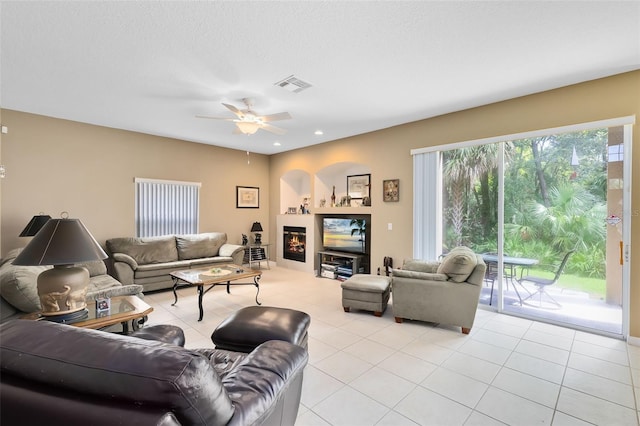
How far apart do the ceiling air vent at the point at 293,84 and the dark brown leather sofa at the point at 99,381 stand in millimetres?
2901

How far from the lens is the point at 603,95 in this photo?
3129 mm

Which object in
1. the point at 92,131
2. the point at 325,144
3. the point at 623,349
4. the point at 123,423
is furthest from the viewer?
the point at 325,144

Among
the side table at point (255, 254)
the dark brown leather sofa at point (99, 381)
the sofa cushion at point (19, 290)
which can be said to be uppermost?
the dark brown leather sofa at point (99, 381)

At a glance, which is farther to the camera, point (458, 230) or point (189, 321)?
point (458, 230)

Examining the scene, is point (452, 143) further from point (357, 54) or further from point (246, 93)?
point (246, 93)

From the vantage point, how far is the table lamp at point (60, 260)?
6.23 ft

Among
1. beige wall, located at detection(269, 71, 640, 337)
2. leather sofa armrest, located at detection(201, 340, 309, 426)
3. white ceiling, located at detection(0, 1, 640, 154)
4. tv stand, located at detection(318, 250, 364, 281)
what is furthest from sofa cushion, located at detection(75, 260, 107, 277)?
beige wall, located at detection(269, 71, 640, 337)

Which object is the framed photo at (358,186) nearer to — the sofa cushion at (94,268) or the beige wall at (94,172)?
the beige wall at (94,172)

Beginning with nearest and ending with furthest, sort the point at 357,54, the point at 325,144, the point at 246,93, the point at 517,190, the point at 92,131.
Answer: the point at 357,54 < the point at 246,93 < the point at 517,190 < the point at 92,131 < the point at 325,144

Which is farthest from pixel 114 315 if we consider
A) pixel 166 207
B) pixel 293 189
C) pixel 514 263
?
pixel 293 189

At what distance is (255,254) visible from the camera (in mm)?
6648

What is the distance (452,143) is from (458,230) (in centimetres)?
129

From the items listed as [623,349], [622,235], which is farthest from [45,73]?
Result: [623,349]

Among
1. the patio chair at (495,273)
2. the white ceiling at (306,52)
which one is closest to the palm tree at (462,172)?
the patio chair at (495,273)
